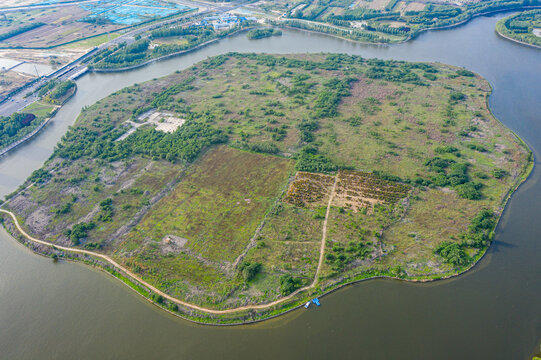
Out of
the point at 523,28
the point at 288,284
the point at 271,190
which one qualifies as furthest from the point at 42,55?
the point at 523,28

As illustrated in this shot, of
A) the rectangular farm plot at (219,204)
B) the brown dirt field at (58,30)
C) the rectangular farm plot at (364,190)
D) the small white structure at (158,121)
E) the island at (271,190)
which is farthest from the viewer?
the brown dirt field at (58,30)

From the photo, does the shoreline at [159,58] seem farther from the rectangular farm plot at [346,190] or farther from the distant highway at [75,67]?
the rectangular farm plot at [346,190]

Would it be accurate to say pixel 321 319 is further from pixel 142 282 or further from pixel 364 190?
pixel 364 190

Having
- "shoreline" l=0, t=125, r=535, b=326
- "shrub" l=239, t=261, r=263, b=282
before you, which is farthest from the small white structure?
"shrub" l=239, t=261, r=263, b=282

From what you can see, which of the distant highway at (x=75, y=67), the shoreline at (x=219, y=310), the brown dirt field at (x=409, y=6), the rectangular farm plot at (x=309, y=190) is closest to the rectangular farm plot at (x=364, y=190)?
the rectangular farm plot at (x=309, y=190)

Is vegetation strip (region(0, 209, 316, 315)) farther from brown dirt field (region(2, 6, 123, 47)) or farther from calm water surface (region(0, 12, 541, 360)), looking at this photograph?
brown dirt field (region(2, 6, 123, 47))

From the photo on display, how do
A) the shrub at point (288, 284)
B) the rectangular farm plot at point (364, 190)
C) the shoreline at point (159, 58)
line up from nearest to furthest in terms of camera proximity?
1. the shrub at point (288, 284)
2. the rectangular farm plot at point (364, 190)
3. the shoreline at point (159, 58)

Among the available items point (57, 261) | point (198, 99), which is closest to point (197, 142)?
point (198, 99)
